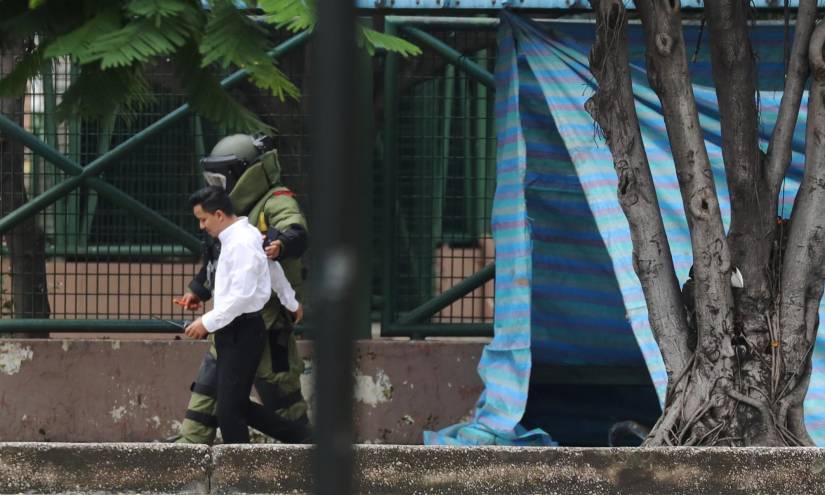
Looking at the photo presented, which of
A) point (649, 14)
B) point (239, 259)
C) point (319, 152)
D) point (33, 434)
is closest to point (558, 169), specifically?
point (649, 14)

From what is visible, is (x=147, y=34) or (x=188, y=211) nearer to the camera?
(x=147, y=34)

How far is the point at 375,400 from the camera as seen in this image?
831cm

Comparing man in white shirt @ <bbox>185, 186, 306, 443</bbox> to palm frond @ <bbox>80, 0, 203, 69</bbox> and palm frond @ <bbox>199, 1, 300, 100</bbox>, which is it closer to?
palm frond @ <bbox>199, 1, 300, 100</bbox>

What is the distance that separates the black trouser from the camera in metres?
6.93

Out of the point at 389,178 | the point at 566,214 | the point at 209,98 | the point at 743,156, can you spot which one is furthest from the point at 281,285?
the point at 209,98

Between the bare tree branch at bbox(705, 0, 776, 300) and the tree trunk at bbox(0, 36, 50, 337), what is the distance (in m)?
4.28

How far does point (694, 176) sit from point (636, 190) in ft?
0.90

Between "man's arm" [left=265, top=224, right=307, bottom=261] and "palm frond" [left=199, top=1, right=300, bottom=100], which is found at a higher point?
"palm frond" [left=199, top=1, right=300, bottom=100]

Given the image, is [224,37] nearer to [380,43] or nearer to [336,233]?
[380,43]

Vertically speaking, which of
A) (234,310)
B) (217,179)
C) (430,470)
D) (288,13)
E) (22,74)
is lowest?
(430,470)

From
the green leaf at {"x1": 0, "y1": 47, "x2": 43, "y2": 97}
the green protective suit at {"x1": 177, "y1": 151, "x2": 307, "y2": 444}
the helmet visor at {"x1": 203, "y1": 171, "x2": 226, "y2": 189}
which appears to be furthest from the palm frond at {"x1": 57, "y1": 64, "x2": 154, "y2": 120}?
the helmet visor at {"x1": 203, "y1": 171, "x2": 226, "y2": 189}

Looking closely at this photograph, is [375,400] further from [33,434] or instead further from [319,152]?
[319,152]

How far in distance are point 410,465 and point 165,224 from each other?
3.00 meters

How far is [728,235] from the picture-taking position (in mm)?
6613
